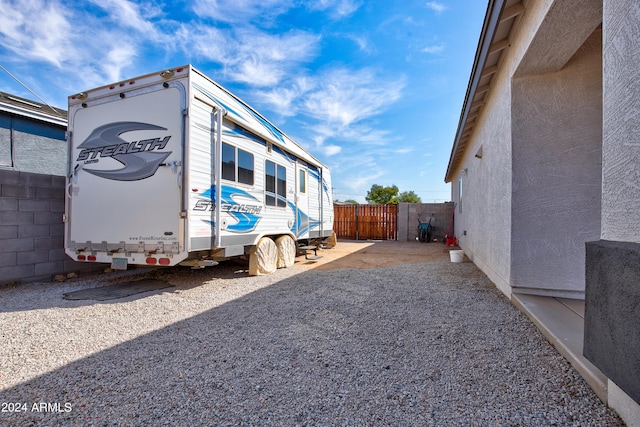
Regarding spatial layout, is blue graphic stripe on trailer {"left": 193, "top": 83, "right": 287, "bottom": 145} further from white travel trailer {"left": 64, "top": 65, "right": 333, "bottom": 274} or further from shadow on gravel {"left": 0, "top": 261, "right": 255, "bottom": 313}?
shadow on gravel {"left": 0, "top": 261, "right": 255, "bottom": 313}

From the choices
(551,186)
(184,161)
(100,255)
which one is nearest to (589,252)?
(551,186)

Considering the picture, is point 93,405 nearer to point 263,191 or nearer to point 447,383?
point 447,383

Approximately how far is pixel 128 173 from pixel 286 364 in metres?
3.57

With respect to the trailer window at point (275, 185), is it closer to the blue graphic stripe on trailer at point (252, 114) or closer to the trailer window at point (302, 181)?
the blue graphic stripe on trailer at point (252, 114)

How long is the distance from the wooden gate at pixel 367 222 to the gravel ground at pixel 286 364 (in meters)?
10.6

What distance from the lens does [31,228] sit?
4.69 metres

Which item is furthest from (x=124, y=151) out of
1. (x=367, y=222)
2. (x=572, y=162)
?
(x=367, y=222)

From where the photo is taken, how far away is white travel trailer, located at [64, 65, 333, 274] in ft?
12.8

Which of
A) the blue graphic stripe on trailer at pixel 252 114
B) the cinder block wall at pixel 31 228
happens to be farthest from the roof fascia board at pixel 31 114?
the blue graphic stripe on trailer at pixel 252 114

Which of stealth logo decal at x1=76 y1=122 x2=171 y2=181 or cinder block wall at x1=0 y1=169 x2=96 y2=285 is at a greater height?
stealth logo decal at x1=76 y1=122 x2=171 y2=181

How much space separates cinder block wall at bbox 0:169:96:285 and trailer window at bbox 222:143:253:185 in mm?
3038

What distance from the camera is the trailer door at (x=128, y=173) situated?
3.94 meters

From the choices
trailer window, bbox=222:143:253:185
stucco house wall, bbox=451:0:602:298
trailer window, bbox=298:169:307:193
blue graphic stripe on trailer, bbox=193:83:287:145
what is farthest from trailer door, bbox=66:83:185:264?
stucco house wall, bbox=451:0:602:298

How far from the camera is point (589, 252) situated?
1.68 m
